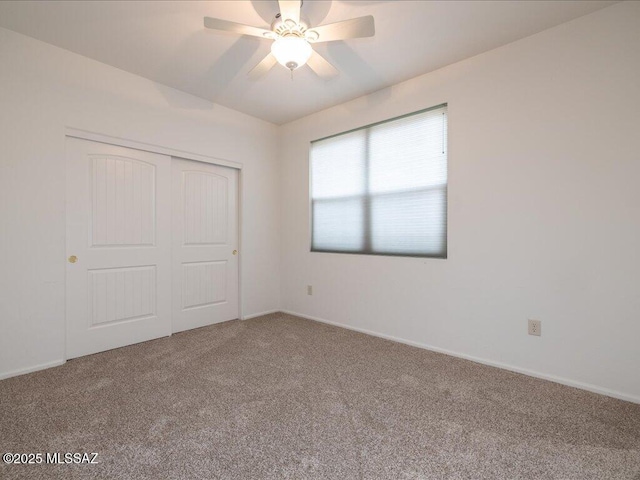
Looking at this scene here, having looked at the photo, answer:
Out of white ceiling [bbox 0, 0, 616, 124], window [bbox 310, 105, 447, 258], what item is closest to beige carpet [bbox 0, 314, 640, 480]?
window [bbox 310, 105, 447, 258]

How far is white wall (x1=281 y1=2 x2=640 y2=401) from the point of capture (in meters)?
1.98

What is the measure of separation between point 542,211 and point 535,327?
875mm

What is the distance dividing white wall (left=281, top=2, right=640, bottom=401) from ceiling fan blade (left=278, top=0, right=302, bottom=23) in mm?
1590

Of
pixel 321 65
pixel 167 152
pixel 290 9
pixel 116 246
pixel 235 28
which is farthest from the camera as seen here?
pixel 167 152

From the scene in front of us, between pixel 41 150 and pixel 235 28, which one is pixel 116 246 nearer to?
pixel 41 150

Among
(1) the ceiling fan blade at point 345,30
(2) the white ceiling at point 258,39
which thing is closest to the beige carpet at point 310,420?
(1) the ceiling fan blade at point 345,30

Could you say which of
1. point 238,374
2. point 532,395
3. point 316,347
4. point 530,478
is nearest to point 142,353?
point 238,374

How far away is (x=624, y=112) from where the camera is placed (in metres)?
1.96

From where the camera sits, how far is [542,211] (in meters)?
2.25

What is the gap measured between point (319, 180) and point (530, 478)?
3.20 meters

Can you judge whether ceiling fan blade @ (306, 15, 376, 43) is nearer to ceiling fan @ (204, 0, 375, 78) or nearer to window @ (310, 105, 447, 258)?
ceiling fan @ (204, 0, 375, 78)

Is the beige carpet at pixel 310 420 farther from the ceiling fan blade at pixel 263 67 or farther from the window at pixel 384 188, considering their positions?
the ceiling fan blade at pixel 263 67

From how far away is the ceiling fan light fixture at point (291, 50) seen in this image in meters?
1.83

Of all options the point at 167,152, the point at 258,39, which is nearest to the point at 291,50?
the point at 258,39
